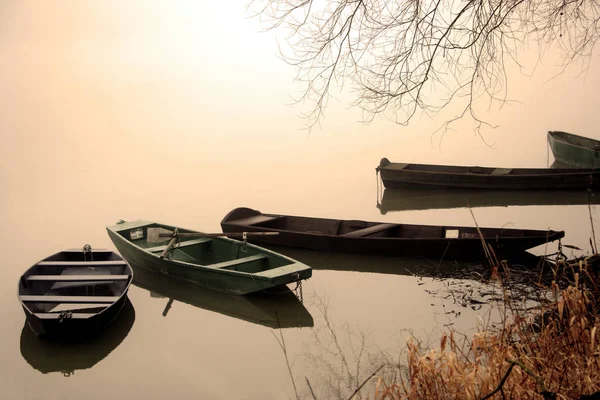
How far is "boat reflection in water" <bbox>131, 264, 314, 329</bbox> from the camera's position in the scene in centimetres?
863

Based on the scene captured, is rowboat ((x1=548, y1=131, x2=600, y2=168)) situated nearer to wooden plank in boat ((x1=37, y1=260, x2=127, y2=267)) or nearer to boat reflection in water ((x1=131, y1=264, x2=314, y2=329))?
boat reflection in water ((x1=131, y1=264, x2=314, y2=329))

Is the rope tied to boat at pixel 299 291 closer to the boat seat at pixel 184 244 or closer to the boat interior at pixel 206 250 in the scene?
the boat interior at pixel 206 250

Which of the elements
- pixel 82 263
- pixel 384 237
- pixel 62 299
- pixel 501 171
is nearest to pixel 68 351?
pixel 62 299

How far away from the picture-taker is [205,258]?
34.8 ft

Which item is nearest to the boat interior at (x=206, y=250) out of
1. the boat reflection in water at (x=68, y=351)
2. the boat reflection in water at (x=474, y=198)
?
the boat reflection in water at (x=68, y=351)

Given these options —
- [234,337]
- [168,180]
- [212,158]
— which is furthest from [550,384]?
[212,158]

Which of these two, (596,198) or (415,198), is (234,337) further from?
(596,198)

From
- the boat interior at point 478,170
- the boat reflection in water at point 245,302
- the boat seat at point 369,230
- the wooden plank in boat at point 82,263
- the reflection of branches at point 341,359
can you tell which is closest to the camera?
the reflection of branches at point 341,359

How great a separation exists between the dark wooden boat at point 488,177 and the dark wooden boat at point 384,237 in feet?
13.7

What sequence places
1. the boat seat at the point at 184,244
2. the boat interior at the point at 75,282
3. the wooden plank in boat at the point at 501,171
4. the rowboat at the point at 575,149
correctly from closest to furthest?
the boat interior at the point at 75,282, the boat seat at the point at 184,244, the wooden plank in boat at the point at 501,171, the rowboat at the point at 575,149

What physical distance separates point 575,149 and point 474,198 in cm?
361

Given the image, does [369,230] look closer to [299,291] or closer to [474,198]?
[299,291]

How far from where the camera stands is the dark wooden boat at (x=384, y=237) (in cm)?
980

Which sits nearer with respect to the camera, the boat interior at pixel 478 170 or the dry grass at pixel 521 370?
the dry grass at pixel 521 370
